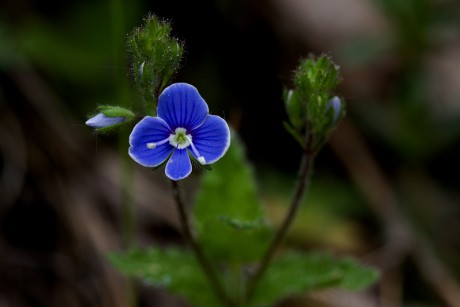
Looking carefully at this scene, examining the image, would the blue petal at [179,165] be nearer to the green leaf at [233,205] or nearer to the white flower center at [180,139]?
the white flower center at [180,139]

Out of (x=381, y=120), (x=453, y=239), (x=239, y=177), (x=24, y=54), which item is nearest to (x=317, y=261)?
(x=239, y=177)

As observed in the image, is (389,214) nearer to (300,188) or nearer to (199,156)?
(300,188)

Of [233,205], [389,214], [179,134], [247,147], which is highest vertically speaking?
[247,147]

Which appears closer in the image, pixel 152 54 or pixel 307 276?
pixel 152 54

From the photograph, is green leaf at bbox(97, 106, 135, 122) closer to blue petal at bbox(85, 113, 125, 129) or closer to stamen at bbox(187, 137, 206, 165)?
blue petal at bbox(85, 113, 125, 129)

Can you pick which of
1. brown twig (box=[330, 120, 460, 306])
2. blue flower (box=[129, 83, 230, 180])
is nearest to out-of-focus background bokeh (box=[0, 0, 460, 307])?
brown twig (box=[330, 120, 460, 306])

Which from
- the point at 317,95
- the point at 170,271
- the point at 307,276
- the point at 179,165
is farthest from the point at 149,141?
the point at 307,276

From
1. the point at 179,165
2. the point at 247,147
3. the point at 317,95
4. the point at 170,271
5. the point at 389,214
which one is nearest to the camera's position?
the point at 179,165

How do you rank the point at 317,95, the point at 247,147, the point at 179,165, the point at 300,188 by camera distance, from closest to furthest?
the point at 179,165, the point at 317,95, the point at 300,188, the point at 247,147

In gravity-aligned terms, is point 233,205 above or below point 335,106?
above
